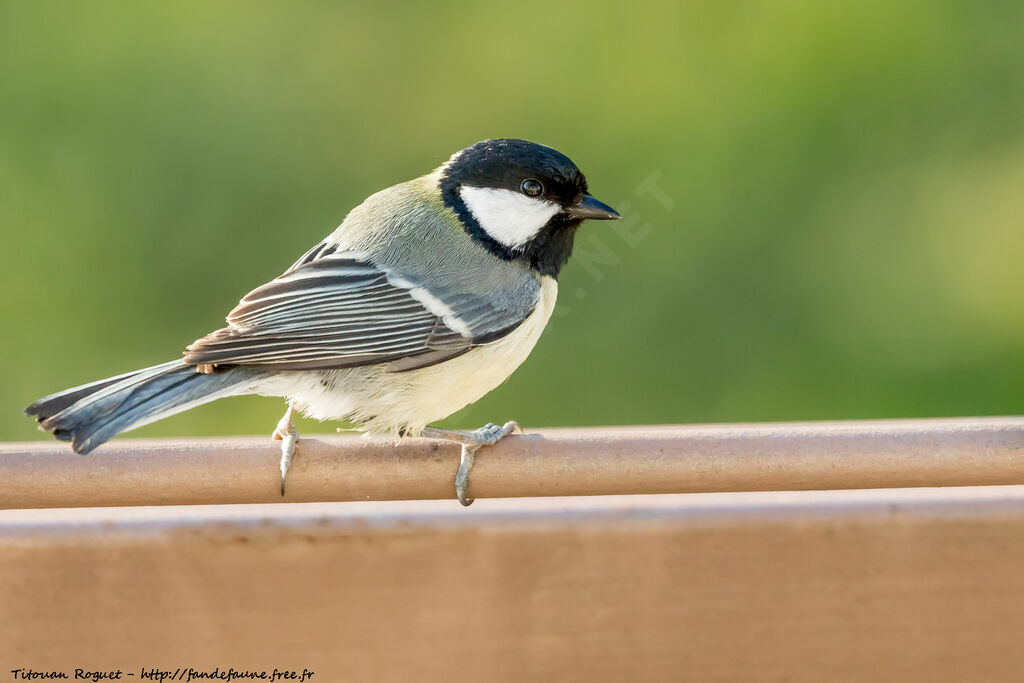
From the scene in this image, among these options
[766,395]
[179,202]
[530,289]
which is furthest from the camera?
[179,202]

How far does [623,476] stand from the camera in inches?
58.1

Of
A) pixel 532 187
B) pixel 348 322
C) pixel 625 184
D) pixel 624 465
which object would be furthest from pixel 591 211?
pixel 625 184

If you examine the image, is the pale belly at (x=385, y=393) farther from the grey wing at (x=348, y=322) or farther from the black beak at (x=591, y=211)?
the black beak at (x=591, y=211)

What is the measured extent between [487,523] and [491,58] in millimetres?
2244

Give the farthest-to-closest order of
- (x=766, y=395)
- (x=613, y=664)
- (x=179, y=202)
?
1. (x=179, y=202)
2. (x=766, y=395)
3. (x=613, y=664)

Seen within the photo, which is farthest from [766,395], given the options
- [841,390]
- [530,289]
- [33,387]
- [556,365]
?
[33,387]

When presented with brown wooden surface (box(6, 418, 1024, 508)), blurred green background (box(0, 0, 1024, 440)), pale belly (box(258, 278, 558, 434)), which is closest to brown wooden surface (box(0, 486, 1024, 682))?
brown wooden surface (box(6, 418, 1024, 508))

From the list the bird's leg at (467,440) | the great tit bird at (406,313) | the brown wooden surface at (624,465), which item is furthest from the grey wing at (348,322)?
the brown wooden surface at (624,465)

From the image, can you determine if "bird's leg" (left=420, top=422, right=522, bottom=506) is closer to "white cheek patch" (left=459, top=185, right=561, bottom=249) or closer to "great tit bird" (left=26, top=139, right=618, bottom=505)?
"great tit bird" (left=26, top=139, right=618, bottom=505)

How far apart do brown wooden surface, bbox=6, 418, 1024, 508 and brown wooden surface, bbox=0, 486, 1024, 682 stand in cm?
5

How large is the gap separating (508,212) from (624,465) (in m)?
0.88

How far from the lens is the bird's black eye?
2.21 metres

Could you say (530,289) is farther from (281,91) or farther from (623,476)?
(281,91)

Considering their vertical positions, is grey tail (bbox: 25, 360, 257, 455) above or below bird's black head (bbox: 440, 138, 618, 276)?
below
